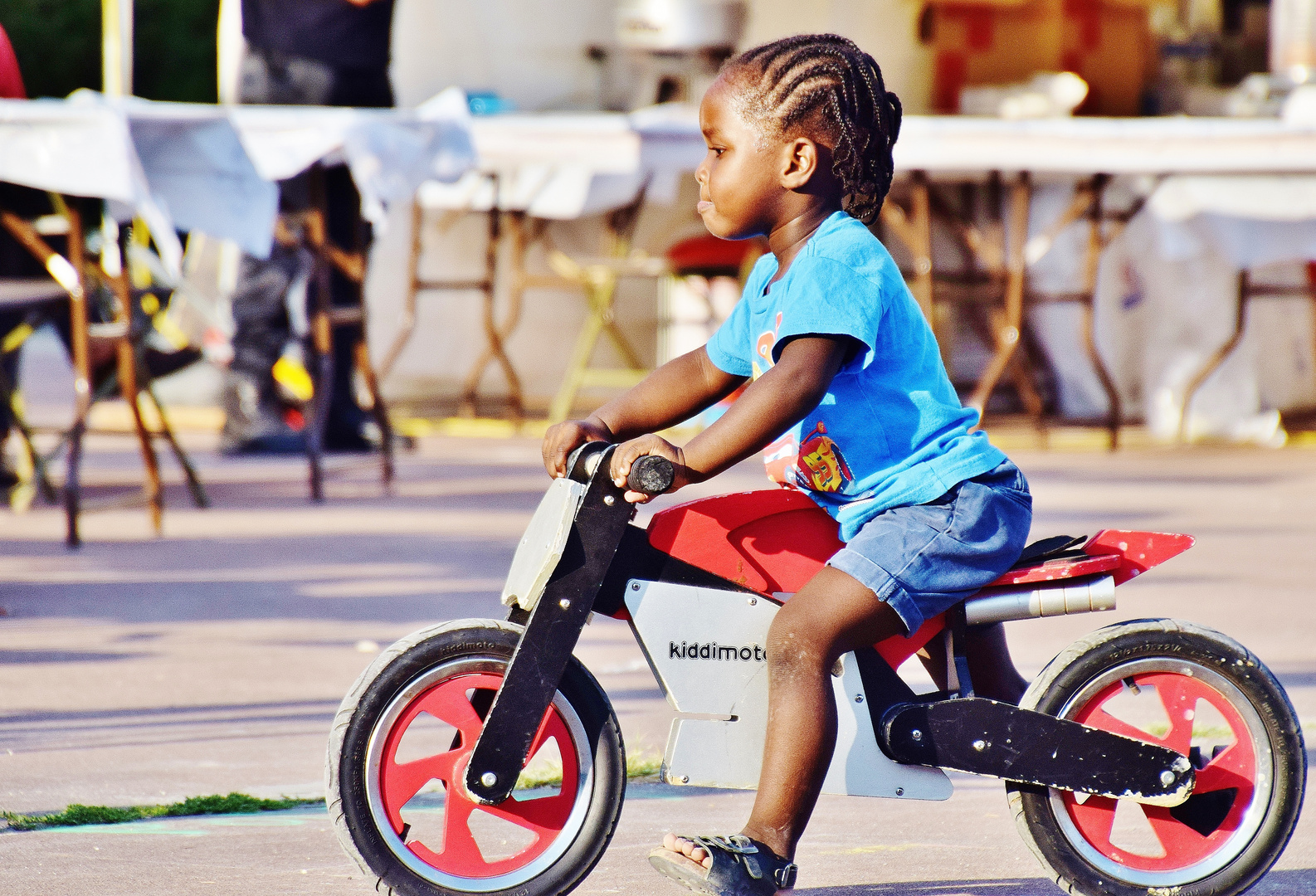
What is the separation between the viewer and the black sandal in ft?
8.66

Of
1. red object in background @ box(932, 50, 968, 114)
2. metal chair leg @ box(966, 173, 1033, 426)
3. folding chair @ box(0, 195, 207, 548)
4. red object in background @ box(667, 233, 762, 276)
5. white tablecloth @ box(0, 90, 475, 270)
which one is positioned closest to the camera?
white tablecloth @ box(0, 90, 475, 270)

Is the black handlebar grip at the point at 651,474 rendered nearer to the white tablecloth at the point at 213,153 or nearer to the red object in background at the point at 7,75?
the white tablecloth at the point at 213,153

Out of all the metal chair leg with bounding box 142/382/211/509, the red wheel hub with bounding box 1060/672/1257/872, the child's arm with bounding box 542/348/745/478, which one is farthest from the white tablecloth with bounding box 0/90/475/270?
the red wheel hub with bounding box 1060/672/1257/872

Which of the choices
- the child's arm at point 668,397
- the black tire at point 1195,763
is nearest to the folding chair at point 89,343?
the child's arm at point 668,397

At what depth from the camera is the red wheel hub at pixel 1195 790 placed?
2941mm

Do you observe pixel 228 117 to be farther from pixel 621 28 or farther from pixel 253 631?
pixel 621 28

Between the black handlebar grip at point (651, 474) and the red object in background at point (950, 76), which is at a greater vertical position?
the black handlebar grip at point (651, 474)

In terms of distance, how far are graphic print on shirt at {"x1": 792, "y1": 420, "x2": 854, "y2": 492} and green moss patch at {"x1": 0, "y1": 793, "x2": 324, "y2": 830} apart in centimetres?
131

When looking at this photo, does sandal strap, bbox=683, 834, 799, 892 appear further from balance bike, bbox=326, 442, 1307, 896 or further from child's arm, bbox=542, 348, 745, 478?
child's arm, bbox=542, 348, 745, 478

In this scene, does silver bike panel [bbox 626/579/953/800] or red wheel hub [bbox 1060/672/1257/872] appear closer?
silver bike panel [bbox 626/579/953/800]

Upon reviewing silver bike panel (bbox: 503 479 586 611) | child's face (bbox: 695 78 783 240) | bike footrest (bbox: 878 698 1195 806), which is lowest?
bike footrest (bbox: 878 698 1195 806)

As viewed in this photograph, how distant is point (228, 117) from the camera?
21.5 ft

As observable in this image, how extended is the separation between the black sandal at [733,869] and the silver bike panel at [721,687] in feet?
0.47

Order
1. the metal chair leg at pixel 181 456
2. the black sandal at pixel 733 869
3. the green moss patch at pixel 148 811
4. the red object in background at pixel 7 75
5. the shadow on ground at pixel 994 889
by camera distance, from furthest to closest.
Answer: the metal chair leg at pixel 181 456 → the red object in background at pixel 7 75 → the green moss patch at pixel 148 811 → the shadow on ground at pixel 994 889 → the black sandal at pixel 733 869
